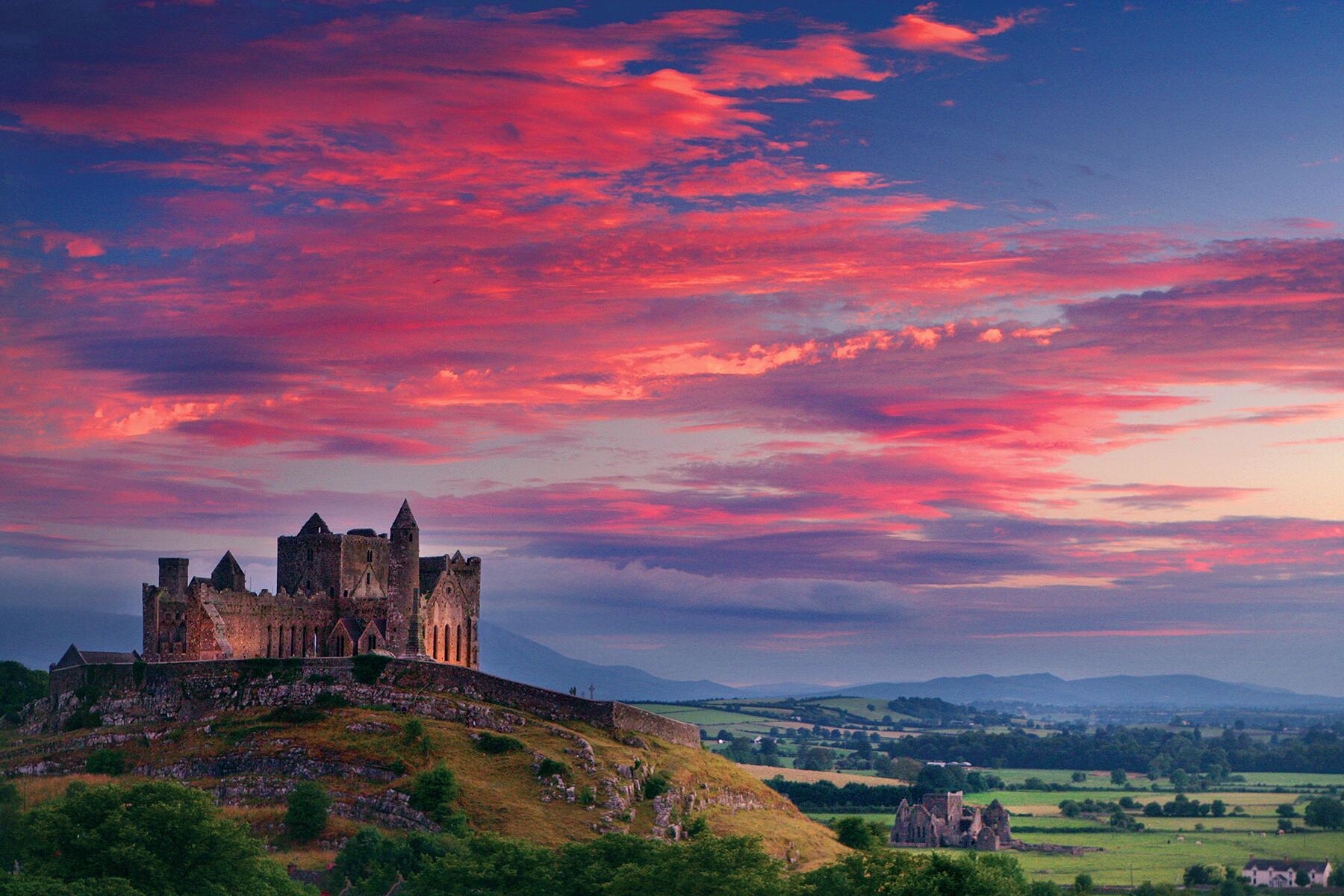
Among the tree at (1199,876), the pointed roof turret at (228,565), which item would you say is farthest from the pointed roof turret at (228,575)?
the tree at (1199,876)

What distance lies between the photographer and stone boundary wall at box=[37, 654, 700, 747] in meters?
114

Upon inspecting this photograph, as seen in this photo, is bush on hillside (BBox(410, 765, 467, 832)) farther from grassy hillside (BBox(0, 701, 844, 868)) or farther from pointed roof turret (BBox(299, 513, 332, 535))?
pointed roof turret (BBox(299, 513, 332, 535))

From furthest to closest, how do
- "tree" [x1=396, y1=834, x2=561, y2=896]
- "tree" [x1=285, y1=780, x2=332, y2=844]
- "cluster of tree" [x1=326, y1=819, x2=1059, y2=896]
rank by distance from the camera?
"tree" [x1=285, y1=780, x2=332, y2=844], "tree" [x1=396, y1=834, x2=561, y2=896], "cluster of tree" [x1=326, y1=819, x2=1059, y2=896]

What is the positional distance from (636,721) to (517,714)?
36.5ft

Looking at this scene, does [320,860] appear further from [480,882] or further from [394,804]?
[480,882]

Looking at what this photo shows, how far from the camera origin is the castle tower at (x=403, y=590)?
124m

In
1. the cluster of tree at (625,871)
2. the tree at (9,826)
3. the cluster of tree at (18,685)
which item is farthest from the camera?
the cluster of tree at (18,685)

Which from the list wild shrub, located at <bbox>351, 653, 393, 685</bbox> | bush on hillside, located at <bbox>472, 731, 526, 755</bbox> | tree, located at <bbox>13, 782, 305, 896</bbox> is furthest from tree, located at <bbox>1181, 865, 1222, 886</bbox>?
tree, located at <bbox>13, 782, 305, 896</bbox>

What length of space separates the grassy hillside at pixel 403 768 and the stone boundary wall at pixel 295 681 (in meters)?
1.79

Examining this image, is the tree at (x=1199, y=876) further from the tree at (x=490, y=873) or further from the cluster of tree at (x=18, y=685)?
the cluster of tree at (x=18, y=685)

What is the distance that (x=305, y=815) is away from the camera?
9794 cm

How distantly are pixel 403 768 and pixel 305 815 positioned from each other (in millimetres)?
8062

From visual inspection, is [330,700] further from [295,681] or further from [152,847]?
[152,847]

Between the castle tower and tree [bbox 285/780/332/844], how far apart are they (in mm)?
25709
